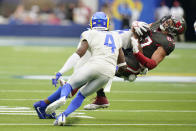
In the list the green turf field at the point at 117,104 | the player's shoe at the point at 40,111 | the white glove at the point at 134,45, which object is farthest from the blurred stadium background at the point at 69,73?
the white glove at the point at 134,45

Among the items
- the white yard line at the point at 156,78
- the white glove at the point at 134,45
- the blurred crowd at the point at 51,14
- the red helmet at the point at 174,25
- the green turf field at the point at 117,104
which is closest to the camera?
the green turf field at the point at 117,104

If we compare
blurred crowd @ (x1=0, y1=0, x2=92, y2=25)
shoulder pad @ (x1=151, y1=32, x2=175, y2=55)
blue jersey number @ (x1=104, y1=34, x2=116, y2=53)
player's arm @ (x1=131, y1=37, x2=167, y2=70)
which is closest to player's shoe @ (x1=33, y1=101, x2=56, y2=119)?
blue jersey number @ (x1=104, y1=34, x2=116, y2=53)

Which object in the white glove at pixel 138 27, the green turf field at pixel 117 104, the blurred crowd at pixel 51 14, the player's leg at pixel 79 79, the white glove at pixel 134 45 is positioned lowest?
the green turf field at pixel 117 104

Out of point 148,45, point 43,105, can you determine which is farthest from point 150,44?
point 43,105

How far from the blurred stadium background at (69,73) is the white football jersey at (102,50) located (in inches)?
31.4

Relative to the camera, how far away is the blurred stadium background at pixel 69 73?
759cm

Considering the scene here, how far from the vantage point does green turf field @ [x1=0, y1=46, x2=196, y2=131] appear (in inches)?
282

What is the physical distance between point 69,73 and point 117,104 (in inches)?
215

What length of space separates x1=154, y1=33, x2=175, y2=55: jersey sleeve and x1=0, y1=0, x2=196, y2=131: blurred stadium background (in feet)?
3.40

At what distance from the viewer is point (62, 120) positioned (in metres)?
6.82

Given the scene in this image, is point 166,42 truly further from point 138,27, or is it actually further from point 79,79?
point 79,79

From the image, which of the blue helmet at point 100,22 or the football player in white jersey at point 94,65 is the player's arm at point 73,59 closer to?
the football player in white jersey at point 94,65

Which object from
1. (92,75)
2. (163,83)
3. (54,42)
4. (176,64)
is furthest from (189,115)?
(54,42)

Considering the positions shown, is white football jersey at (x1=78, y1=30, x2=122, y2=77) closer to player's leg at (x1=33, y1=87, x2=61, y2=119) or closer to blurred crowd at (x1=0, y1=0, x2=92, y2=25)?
player's leg at (x1=33, y1=87, x2=61, y2=119)
